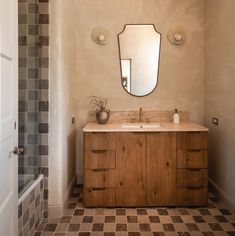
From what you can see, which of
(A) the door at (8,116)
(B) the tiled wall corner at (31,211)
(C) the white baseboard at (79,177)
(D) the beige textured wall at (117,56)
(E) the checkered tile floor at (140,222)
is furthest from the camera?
(C) the white baseboard at (79,177)

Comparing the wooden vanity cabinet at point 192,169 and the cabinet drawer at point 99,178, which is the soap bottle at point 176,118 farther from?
the cabinet drawer at point 99,178

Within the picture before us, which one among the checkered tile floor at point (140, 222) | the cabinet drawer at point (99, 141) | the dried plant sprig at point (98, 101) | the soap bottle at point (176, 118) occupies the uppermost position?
the dried plant sprig at point (98, 101)

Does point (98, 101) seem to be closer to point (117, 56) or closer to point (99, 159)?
point (117, 56)

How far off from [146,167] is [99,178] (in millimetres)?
510

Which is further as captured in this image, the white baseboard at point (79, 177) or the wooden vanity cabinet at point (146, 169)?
the white baseboard at point (79, 177)

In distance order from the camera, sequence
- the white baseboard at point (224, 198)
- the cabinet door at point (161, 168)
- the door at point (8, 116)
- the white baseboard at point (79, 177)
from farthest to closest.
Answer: the white baseboard at point (79, 177) < the cabinet door at point (161, 168) < the white baseboard at point (224, 198) < the door at point (8, 116)

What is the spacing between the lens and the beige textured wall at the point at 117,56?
336 centimetres

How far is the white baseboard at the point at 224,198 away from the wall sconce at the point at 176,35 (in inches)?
72.3

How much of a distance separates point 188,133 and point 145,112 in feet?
2.78

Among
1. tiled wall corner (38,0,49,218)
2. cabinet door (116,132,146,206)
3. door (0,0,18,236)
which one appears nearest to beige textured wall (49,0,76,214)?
tiled wall corner (38,0,49,218)

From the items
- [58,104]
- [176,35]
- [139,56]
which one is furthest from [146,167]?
[176,35]

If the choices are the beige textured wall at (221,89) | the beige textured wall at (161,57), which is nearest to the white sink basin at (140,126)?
the beige textured wall at (161,57)

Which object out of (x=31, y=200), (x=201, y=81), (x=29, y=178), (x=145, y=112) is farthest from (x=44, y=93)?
(x=201, y=81)

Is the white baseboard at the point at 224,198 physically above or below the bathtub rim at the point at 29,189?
below
